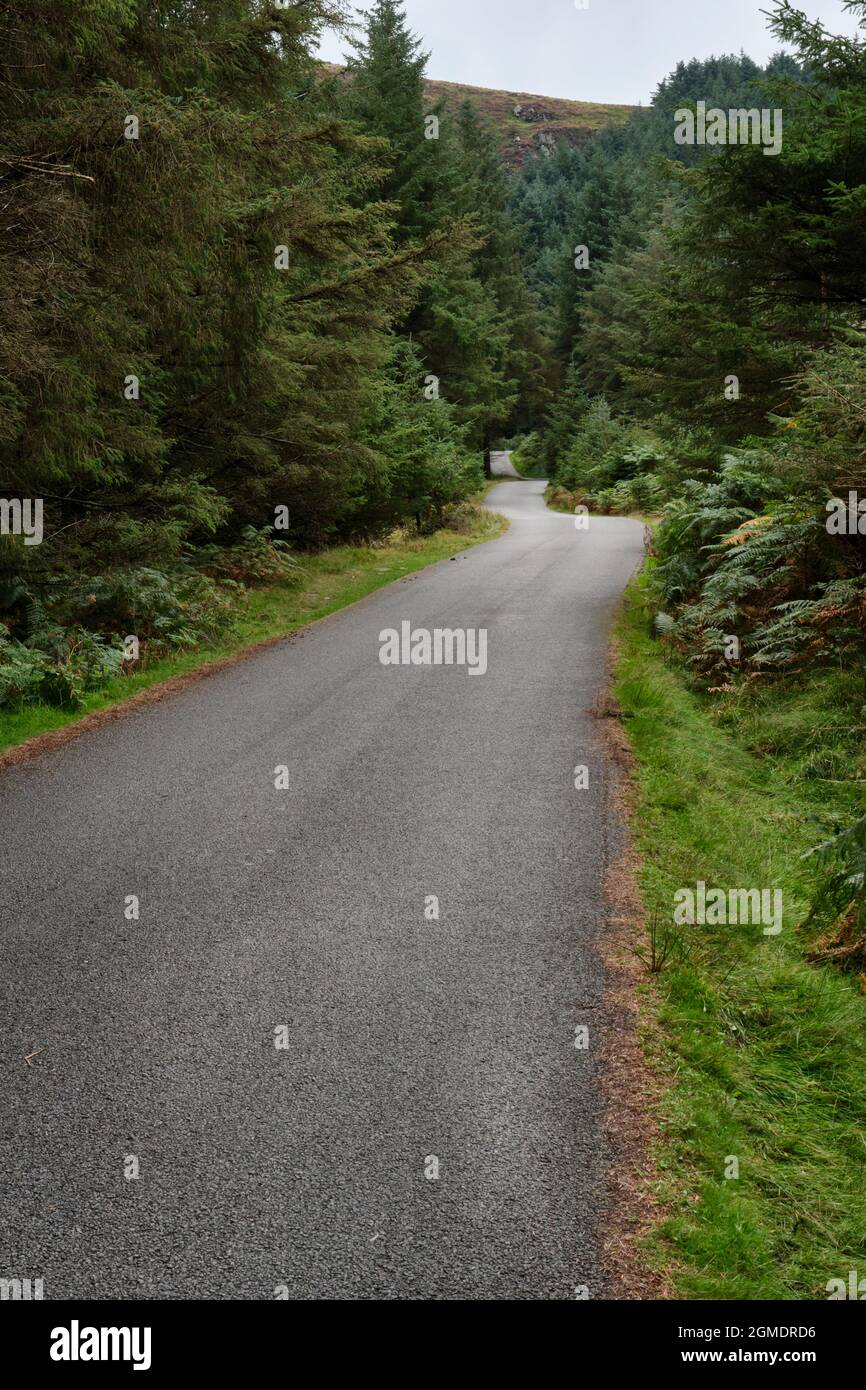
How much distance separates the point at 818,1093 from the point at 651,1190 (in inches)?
39.2

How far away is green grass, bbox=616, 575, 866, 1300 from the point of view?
2.78 metres

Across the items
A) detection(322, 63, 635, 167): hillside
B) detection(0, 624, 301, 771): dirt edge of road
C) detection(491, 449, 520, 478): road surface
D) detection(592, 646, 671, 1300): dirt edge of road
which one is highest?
detection(322, 63, 635, 167): hillside

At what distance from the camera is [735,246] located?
34.3ft

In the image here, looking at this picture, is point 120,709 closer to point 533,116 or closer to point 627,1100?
point 627,1100

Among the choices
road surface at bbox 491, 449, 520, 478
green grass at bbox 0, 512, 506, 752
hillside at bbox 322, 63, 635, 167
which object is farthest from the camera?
hillside at bbox 322, 63, 635, 167

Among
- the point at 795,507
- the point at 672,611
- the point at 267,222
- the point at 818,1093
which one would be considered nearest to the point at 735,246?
the point at 795,507

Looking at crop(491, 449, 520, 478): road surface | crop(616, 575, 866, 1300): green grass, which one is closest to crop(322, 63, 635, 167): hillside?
crop(491, 449, 520, 478): road surface

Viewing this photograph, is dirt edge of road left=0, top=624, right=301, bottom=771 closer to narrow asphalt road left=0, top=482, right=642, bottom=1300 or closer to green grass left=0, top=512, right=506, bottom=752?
green grass left=0, top=512, right=506, bottom=752

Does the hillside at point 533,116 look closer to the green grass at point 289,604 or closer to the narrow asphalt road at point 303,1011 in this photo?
the green grass at point 289,604

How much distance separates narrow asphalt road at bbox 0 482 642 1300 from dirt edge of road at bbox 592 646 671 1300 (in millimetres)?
69

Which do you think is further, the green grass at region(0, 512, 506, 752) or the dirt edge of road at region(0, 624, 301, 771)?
the green grass at region(0, 512, 506, 752)

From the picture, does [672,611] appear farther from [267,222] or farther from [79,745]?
[79,745]

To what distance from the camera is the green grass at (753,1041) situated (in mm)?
2781
